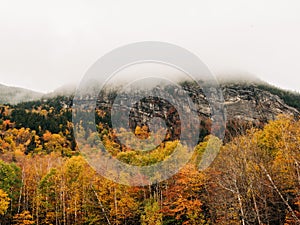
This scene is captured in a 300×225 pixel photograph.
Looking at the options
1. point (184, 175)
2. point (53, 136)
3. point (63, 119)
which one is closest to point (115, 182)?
point (184, 175)

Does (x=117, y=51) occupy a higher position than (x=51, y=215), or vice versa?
(x=117, y=51)

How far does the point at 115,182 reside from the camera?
27484mm

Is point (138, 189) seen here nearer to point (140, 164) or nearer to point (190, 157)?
point (140, 164)

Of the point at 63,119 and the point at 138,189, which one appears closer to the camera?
the point at 138,189

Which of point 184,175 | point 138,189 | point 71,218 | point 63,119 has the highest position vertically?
point 63,119

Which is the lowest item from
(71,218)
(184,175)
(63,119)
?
(71,218)

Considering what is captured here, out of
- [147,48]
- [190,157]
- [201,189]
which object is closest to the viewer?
[147,48]

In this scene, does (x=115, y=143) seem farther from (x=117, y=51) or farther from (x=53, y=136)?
(x=53, y=136)

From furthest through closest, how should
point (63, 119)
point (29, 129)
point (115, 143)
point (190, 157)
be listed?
point (63, 119) → point (29, 129) → point (115, 143) → point (190, 157)

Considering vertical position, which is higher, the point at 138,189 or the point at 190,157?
the point at 190,157

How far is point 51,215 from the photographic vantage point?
2945 centimetres

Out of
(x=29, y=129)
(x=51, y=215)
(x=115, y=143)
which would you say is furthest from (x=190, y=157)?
(x=29, y=129)

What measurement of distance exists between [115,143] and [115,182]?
8.49 m

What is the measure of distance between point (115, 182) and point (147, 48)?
1316 centimetres
